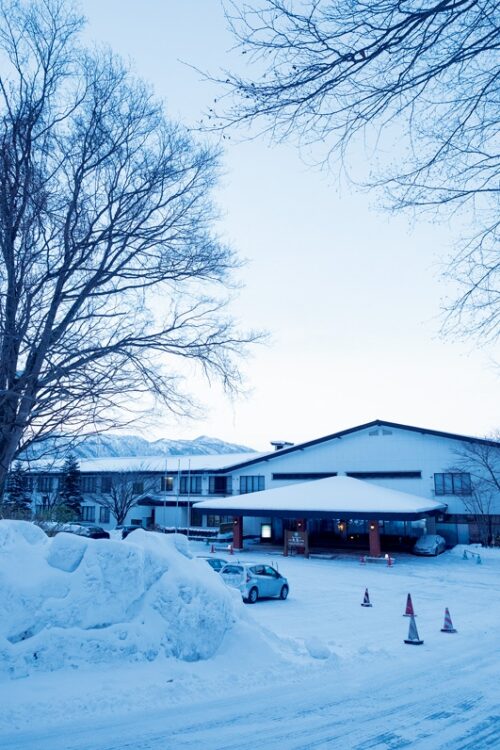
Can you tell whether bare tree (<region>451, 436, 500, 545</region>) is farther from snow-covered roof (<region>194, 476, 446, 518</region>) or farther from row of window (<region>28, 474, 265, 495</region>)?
row of window (<region>28, 474, 265, 495</region>)

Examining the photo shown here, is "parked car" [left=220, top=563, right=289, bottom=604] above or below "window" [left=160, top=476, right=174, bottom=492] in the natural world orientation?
below

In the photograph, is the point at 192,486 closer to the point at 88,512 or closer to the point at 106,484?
the point at 106,484

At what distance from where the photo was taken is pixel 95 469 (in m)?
56.2

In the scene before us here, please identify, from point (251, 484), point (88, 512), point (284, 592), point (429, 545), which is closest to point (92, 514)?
point (88, 512)

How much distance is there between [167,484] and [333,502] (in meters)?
23.5

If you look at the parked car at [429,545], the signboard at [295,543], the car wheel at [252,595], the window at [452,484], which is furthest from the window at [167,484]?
the car wheel at [252,595]

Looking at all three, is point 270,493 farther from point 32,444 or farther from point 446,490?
point 32,444

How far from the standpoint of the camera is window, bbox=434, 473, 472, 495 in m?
42.3

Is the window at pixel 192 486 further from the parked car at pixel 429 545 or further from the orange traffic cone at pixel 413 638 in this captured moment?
the orange traffic cone at pixel 413 638

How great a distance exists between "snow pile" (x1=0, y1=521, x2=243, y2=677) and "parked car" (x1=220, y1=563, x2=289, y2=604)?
9.19m

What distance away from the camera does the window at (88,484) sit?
53688 millimetres

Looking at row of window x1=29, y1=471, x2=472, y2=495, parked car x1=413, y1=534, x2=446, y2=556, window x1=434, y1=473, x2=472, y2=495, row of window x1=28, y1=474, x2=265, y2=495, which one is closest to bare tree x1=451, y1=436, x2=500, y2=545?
window x1=434, y1=473, x2=472, y2=495

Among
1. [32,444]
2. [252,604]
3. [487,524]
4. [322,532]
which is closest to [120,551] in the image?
[32,444]

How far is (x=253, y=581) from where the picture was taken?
1978 cm
